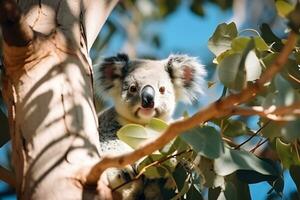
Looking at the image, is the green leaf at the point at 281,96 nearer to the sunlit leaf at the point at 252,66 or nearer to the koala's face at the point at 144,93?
the sunlit leaf at the point at 252,66

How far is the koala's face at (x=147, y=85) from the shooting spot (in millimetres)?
3016

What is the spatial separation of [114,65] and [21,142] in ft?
5.17

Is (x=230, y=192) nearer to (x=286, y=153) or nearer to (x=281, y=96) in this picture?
(x=286, y=153)

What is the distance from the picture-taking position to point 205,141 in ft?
4.92

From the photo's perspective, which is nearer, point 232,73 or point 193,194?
point 232,73

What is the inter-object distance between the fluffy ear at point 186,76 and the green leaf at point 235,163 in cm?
168

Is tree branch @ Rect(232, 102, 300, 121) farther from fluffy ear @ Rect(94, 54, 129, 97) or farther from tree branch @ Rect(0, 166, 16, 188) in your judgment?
fluffy ear @ Rect(94, 54, 129, 97)

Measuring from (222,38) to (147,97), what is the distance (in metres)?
1.02

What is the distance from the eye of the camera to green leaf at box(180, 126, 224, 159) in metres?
1.48

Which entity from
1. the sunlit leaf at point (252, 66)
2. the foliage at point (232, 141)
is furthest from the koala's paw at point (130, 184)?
the sunlit leaf at point (252, 66)

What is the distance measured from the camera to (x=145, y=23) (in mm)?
5523

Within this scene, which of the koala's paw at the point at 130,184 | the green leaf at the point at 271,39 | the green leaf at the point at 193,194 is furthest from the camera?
the koala's paw at the point at 130,184

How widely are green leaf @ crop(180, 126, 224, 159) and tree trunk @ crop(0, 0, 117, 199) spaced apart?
0.94ft

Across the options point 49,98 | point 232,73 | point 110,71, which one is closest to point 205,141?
point 232,73
